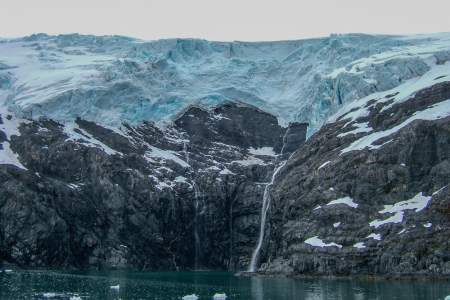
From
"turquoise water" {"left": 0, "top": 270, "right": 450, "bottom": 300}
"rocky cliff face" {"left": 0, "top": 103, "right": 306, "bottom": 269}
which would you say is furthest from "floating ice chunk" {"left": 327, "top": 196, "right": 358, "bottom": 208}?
"rocky cliff face" {"left": 0, "top": 103, "right": 306, "bottom": 269}

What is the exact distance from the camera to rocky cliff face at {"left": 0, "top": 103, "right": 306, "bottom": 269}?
137 m

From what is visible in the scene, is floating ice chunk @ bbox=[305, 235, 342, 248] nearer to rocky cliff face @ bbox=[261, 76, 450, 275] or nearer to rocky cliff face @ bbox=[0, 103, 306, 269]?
rocky cliff face @ bbox=[261, 76, 450, 275]

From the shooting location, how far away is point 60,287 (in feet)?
290

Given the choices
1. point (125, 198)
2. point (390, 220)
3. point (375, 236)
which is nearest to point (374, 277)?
point (375, 236)

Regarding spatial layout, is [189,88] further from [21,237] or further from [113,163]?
[21,237]

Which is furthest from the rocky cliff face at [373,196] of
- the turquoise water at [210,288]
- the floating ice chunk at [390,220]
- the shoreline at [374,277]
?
the turquoise water at [210,288]

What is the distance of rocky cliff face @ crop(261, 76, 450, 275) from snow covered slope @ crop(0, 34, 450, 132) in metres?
14.6

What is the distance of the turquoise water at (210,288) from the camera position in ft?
256

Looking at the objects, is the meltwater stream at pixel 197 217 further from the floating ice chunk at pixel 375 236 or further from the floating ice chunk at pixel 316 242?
the floating ice chunk at pixel 375 236

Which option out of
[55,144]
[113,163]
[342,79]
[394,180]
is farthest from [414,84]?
[55,144]

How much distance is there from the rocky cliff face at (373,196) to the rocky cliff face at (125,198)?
641 inches

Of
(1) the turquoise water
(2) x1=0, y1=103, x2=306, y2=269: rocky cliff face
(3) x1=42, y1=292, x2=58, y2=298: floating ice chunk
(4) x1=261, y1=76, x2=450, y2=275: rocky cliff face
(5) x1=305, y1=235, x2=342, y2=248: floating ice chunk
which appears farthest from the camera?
(2) x1=0, y1=103, x2=306, y2=269: rocky cliff face

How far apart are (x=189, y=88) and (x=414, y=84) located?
2409 inches

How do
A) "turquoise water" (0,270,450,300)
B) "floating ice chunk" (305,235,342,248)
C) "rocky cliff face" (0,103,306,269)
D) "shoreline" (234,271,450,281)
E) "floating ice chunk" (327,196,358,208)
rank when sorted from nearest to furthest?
1. "turquoise water" (0,270,450,300)
2. "shoreline" (234,271,450,281)
3. "floating ice chunk" (305,235,342,248)
4. "floating ice chunk" (327,196,358,208)
5. "rocky cliff face" (0,103,306,269)
